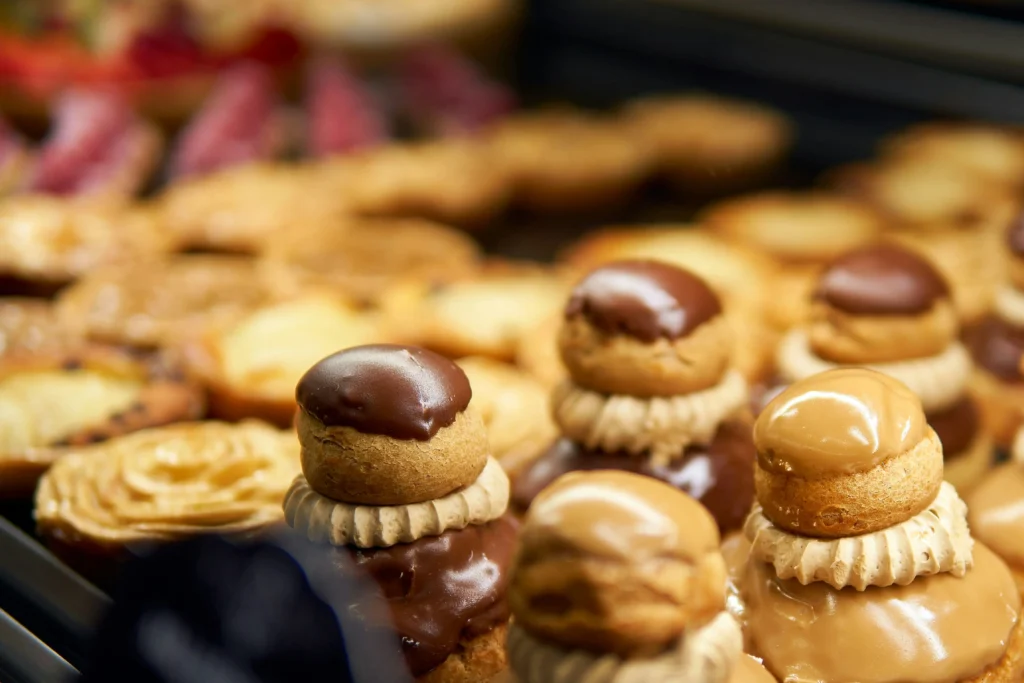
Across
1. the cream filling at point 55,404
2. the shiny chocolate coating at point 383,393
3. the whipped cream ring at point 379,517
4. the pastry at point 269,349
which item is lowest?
the pastry at point 269,349

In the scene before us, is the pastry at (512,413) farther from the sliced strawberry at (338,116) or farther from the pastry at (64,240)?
the sliced strawberry at (338,116)

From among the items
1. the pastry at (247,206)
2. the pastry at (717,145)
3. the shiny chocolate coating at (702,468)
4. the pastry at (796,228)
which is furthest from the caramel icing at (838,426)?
the pastry at (717,145)

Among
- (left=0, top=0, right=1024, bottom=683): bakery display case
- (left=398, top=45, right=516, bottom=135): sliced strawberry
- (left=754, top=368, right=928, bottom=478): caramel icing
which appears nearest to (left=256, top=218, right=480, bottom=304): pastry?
(left=0, top=0, right=1024, bottom=683): bakery display case

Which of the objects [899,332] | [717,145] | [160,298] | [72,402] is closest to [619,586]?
[899,332]

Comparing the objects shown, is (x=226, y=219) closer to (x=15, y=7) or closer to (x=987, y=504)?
(x=15, y=7)

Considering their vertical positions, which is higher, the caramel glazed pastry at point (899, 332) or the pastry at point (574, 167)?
the caramel glazed pastry at point (899, 332)

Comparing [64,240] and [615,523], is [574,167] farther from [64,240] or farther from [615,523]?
[615,523]

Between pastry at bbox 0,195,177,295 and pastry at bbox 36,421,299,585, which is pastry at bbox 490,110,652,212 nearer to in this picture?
pastry at bbox 0,195,177,295
